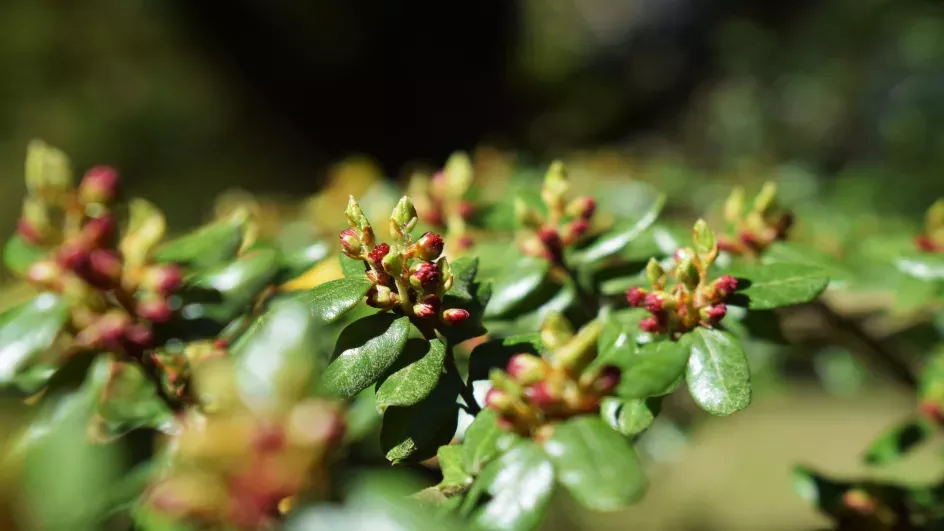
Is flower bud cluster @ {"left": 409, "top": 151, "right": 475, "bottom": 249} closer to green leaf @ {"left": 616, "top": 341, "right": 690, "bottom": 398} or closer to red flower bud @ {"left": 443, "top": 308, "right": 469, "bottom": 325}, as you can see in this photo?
red flower bud @ {"left": 443, "top": 308, "right": 469, "bottom": 325}

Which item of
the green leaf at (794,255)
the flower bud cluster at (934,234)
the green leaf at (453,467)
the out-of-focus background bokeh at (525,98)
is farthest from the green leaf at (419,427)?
the out-of-focus background bokeh at (525,98)

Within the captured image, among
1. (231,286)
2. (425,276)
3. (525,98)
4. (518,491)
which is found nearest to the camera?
(518,491)

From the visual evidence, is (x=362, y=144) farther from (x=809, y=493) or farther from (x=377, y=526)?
(x=377, y=526)

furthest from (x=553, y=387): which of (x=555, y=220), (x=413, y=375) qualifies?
(x=555, y=220)

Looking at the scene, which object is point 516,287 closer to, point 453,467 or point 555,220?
point 555,220

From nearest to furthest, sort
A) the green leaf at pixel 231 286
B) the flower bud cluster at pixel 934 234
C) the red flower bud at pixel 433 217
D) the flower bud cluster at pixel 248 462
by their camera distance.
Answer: the flower bud cluster at pixel 248 462 → the green leaf at pixel 231 286 → the flower bud cluster at pixel 934 234 → the red flower bud at pixel 433 217

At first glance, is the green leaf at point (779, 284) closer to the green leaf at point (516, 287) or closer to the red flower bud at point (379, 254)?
the green leaf at point (516, 287)
